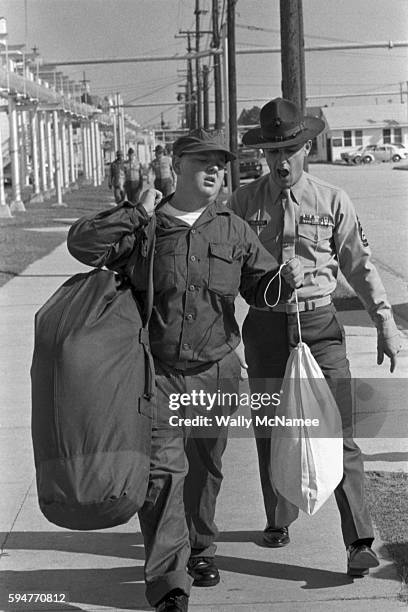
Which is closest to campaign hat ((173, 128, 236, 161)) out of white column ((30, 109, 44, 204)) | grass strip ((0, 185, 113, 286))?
grass strip ((0, 185, 113, 286))

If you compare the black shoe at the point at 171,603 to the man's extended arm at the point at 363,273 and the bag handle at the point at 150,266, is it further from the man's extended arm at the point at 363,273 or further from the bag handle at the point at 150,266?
the man's extended arm at the point at 363,273

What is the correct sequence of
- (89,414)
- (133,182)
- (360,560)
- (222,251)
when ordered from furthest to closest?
(133,182) < (360,560) < (222,251) < (89,414)

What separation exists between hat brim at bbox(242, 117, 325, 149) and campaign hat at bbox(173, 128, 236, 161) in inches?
13.4

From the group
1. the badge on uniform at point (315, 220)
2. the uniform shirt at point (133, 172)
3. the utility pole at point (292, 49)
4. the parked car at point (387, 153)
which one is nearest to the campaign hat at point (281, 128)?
the badge on uniform at point (315, 220)

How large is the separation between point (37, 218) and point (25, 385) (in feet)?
73.3

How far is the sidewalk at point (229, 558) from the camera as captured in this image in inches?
177

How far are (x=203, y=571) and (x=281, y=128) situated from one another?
1.74 metres

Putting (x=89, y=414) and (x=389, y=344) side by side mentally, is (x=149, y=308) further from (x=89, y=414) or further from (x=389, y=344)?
(x=389, y=344)

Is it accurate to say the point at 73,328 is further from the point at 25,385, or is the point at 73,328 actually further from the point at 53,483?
the point at 25,385

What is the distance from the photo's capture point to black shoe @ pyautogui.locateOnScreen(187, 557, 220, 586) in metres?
4.67

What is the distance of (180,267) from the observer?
4.33m

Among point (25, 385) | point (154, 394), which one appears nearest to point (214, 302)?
point (154, 394)

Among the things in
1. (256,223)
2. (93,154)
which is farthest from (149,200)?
(93,154)

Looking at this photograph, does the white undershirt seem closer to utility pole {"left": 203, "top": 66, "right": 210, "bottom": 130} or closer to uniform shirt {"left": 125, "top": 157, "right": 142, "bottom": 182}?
uniform shirt {"left": 125, "top": 157, "right": 142, "bottom": 182}
